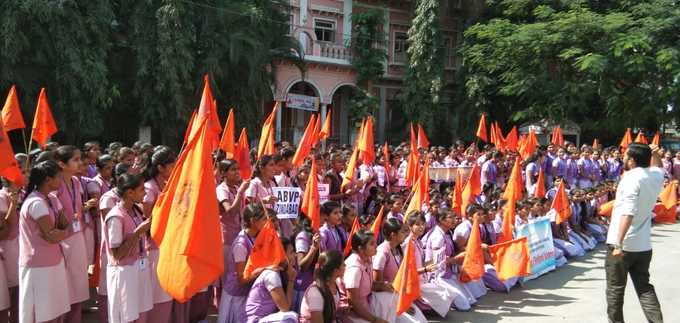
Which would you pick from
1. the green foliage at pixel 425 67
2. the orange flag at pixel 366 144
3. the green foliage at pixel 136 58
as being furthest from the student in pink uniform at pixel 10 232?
the green foliage at pixel 425 67

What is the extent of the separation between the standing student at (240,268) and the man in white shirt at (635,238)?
119 inches

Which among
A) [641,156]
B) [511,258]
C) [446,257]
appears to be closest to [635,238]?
[641,156]

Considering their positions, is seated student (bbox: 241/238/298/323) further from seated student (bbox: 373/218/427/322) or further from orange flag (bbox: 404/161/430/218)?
orange flag (bbox: 404/161/430/218)

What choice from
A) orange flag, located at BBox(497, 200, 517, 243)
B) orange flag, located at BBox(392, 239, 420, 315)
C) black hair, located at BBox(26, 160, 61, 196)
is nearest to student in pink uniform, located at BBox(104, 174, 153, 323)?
black hair, located at BBox(26, 160, 61, 196)

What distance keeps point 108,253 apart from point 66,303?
51 cm

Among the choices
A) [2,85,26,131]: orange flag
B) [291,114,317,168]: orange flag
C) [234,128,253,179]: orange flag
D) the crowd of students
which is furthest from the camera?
[291,114,317,168]: orange flag

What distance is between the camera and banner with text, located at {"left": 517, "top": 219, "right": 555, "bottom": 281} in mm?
8539

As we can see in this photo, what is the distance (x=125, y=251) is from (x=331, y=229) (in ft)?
7.49

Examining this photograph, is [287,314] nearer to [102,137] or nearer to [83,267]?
[83,267]

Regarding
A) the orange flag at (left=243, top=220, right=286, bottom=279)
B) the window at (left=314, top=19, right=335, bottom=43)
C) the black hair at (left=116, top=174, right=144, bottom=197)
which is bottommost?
the orange flag at (left=243, top=220, right=286, bottom=279)

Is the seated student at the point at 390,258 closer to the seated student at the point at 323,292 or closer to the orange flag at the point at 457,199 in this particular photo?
the seated student at the point at 323,292

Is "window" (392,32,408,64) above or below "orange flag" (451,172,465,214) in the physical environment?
above

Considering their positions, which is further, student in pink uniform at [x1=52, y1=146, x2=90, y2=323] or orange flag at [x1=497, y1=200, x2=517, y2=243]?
orange flag at [x1=497, y1=200, x2=517, y2=243]

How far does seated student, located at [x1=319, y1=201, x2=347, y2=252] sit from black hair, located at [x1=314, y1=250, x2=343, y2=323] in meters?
1.23
